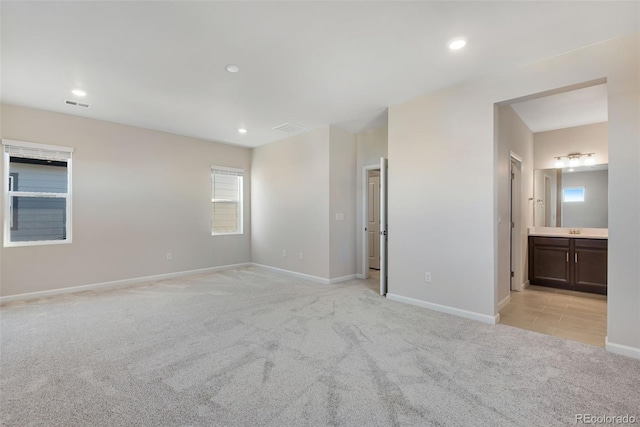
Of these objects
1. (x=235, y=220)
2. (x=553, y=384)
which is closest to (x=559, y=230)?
(x=553, y=384)

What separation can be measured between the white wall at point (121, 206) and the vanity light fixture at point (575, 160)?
6.32 metres

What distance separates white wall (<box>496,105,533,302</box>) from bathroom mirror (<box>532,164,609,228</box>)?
20 cm

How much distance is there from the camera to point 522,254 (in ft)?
15.4

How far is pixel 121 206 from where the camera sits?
193 inches

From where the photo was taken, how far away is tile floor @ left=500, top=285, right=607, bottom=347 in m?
2.97

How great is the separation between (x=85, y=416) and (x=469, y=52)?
4017 millimetres

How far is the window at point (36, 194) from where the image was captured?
4.06 m

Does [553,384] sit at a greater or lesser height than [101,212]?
lesser

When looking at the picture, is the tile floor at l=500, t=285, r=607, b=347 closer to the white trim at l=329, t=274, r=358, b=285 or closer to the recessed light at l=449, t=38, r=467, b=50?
the white trim at l=329, t=274, r=358, b=285

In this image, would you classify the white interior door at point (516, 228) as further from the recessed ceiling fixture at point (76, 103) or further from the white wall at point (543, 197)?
the recessed ceiling fixture at point (76, 103)

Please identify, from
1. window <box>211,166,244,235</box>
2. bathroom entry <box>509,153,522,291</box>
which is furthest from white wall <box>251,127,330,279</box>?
bathroom entry <box>509,153,522,291</box>

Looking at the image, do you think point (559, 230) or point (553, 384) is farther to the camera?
point (559, 230)

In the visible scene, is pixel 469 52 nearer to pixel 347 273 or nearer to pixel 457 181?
pixel 457 181

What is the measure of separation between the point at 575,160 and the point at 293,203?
4.88 metres
